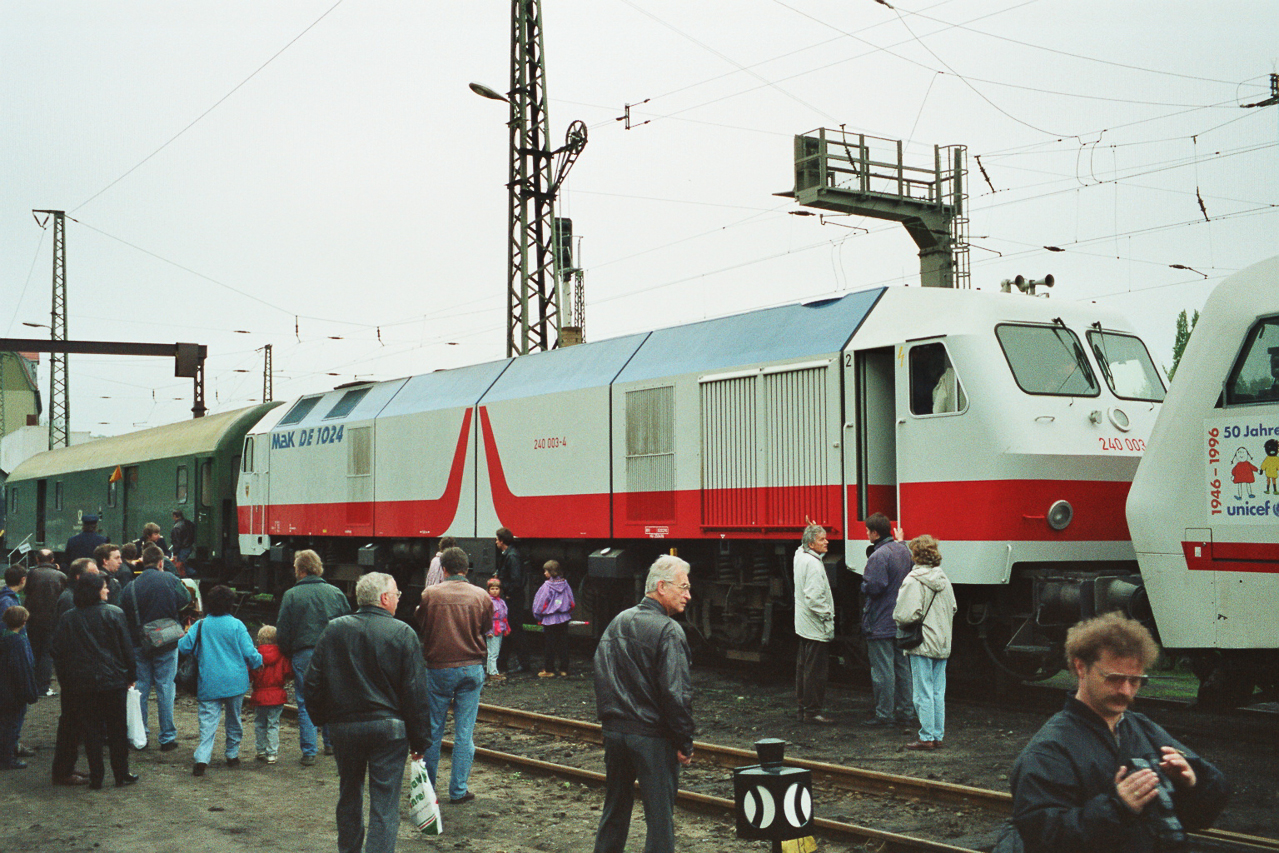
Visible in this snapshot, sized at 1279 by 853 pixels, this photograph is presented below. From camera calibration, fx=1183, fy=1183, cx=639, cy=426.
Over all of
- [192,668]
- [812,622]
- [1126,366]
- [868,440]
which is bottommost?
[192,668]

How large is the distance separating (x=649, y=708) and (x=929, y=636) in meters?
4.71

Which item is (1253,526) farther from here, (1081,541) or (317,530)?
(317,530)

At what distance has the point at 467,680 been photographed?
28.1ft

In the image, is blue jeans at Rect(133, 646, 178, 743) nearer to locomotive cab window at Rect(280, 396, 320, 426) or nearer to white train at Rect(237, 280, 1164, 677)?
white train at Rect(237, 280, 1164, 677)

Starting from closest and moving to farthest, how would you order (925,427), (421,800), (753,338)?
(421,800), (925,427), (753,338)

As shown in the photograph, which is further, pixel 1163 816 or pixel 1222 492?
pixel 1222 492

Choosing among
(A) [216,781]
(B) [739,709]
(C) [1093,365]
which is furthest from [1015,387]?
(A) [216,781]

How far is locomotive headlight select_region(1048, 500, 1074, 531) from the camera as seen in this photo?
423 inches

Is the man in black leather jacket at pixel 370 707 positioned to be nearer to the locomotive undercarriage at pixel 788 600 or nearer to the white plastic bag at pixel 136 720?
the white plastic bag at pixel 136 720

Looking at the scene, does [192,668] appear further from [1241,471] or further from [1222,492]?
[1241,471]

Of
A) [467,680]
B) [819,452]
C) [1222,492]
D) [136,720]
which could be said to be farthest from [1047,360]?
[136,720]

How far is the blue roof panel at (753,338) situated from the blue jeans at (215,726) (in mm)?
6612

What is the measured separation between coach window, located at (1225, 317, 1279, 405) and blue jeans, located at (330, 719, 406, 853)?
19.6ft

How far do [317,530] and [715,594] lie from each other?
10.2m
